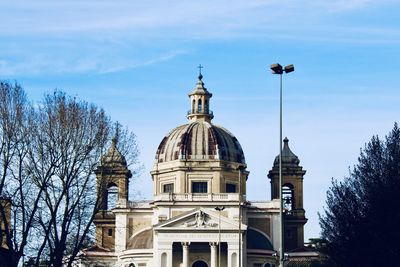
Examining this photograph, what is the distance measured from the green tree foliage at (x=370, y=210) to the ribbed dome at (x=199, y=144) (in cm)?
4004

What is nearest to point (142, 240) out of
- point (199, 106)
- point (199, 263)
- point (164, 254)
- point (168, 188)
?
point (164, 254)

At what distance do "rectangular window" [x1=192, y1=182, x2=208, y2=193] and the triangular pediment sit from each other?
6.93 metres

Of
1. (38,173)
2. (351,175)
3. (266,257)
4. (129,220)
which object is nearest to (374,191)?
(351,175)

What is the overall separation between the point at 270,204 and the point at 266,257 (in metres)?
7.55

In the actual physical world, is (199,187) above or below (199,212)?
above

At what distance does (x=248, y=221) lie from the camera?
4781 inches

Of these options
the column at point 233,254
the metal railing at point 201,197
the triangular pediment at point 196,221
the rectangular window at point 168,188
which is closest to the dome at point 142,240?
the triangular pediment at point 196,221

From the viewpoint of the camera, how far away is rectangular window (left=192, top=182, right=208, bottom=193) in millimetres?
121575

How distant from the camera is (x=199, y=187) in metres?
122

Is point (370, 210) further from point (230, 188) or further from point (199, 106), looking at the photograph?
point (199, 106)

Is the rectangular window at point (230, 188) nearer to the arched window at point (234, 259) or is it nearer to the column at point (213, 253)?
the column at point (213, 253)

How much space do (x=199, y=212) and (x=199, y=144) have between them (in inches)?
463

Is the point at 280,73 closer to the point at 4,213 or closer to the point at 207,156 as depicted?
the point at 4,213

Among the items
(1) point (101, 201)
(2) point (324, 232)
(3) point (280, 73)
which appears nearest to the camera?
(3) point (280, 73)
